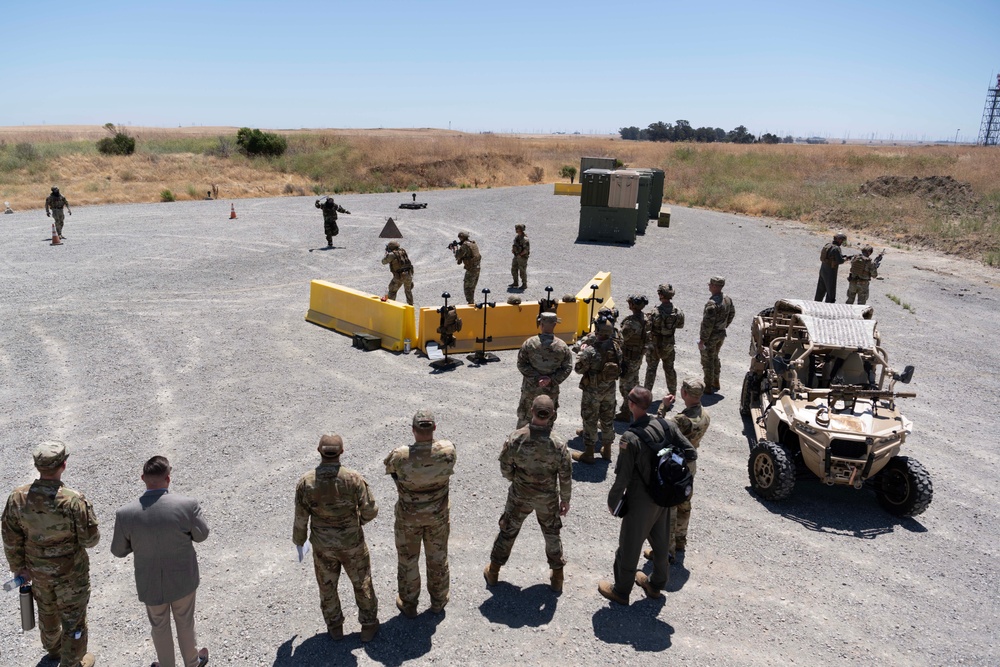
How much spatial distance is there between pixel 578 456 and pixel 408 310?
4.98 meters

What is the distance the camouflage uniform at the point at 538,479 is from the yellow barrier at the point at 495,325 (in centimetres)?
643

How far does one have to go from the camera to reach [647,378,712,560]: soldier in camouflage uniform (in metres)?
5.75

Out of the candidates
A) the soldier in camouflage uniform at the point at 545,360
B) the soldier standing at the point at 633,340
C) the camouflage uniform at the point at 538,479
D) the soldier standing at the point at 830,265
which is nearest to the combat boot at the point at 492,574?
the camouflage uniform at the point at 538,479

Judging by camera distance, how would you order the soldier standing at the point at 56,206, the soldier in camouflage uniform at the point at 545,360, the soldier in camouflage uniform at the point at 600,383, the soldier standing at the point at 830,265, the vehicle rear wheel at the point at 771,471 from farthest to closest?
the soldier standing at the point at 56,206 < the soldier standing at the point at 830,265 < the soldier in camouflage uniform at the point at 600,383 < the soldier in camouflage uniform at the point at 545,360 < the vehicle rear wheel at the point at 771,471

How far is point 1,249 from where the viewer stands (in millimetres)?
18750

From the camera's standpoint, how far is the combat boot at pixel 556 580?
5.52 m

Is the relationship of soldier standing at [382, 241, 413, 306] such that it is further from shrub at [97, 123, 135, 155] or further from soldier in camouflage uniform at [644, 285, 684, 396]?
shrub at [97, 123, 135, 155]

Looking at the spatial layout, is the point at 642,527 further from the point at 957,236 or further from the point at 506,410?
the point at 957,236

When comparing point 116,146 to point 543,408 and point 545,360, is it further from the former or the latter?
point 543,408

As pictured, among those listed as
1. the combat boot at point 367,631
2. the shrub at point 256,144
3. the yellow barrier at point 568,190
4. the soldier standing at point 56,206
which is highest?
the shrub at point 256,144

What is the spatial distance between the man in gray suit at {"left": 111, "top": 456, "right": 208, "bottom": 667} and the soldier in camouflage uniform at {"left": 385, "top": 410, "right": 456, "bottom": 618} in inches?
55.5

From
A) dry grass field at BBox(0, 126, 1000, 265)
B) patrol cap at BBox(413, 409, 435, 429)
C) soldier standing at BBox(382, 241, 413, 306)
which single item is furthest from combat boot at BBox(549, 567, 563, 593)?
dry grass field at BBox(0, 126, 1000, 265)

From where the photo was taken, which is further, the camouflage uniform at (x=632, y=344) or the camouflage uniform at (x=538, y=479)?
the camouflage uniform at (x=632, y=344)

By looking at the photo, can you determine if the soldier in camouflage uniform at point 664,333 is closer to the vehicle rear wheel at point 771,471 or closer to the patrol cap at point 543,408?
the vehicle rear wheel at point 771,471
